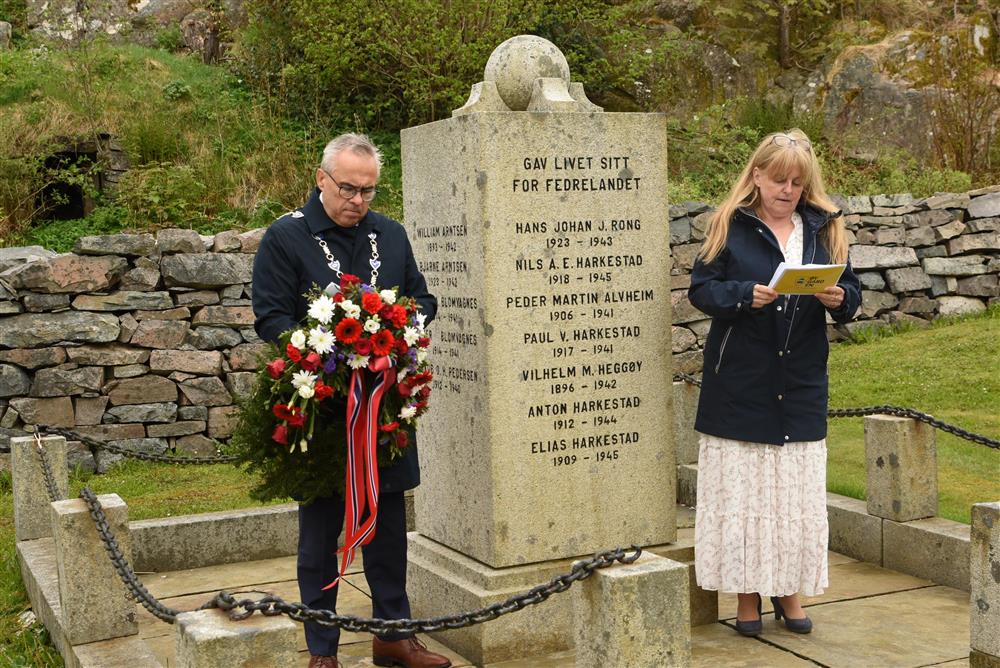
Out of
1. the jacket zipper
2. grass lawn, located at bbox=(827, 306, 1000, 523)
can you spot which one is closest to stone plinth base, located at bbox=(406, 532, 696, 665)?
A: the jacket zipper

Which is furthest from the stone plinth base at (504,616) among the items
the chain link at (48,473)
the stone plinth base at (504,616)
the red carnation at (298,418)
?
the chain link at (48,473)

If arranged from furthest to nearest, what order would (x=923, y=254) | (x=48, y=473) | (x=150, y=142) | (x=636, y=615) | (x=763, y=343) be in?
(x=923, y=254), (x=150, y=142), (x=48, y=473), (x=763, y=343), (x=636, y=615)

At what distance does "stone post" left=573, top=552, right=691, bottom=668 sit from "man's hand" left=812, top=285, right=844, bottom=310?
5.93 ft

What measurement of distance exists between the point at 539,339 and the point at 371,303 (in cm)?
97

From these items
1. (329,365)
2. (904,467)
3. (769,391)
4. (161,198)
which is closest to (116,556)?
(329,365)

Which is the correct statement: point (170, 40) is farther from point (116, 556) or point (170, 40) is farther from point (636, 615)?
point (636, 615)

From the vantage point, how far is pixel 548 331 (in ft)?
16.3

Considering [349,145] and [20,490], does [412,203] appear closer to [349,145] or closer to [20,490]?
[349,145]

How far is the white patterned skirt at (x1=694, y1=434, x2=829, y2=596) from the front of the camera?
4.91 m

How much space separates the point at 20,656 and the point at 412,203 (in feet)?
8.93

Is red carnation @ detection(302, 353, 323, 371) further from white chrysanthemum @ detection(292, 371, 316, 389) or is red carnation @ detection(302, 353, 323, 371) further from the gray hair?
the gray hair

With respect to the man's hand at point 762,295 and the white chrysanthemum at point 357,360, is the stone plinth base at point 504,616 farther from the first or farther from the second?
the man's hand at point 762,295

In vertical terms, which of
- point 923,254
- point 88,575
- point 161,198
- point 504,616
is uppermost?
point 161,198

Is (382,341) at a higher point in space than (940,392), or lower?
higher
